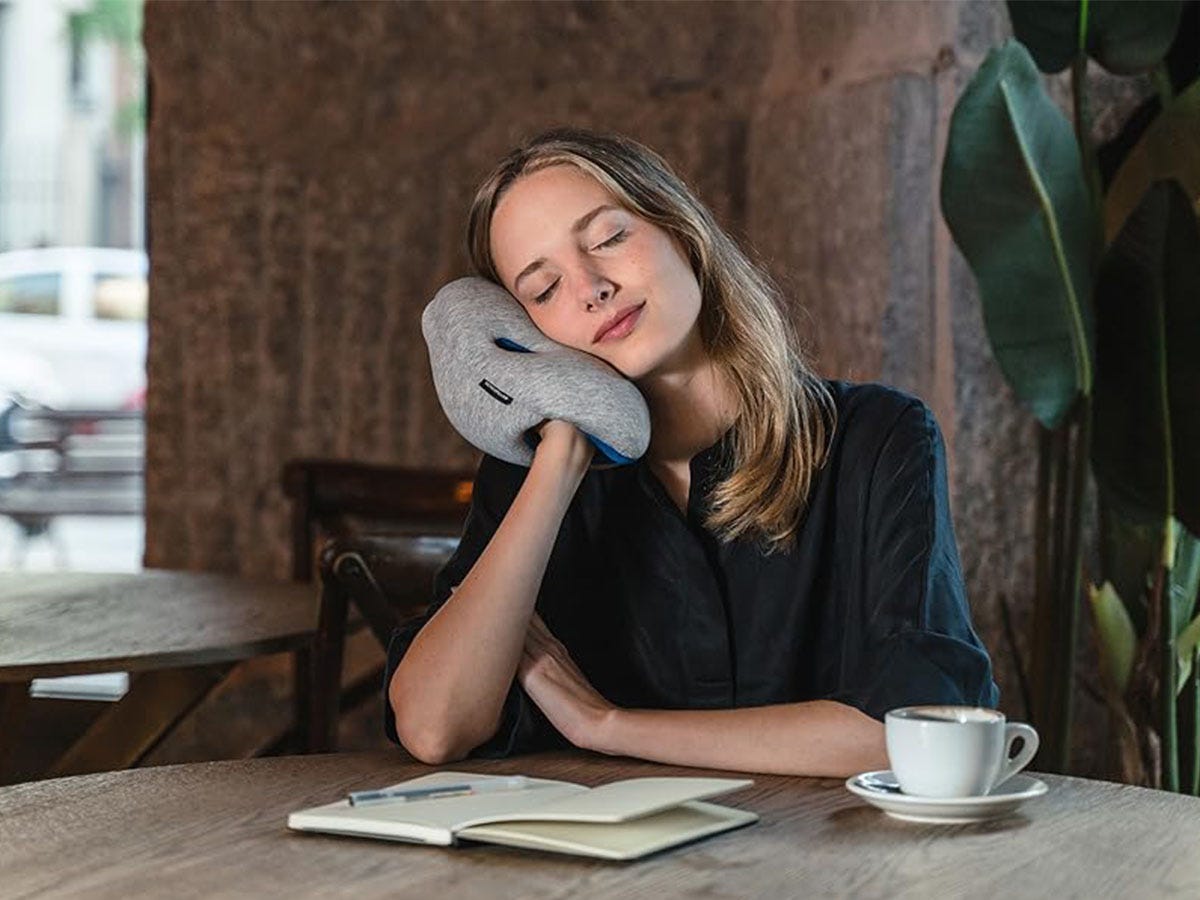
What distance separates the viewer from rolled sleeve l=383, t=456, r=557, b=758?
5.72 ft

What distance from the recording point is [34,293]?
13.2m

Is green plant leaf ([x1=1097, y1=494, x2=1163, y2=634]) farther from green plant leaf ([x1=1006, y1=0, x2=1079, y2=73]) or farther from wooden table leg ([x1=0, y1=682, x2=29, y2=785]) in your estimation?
wooden table leg ([x1=0, y1=682, x2=29, y2=785])

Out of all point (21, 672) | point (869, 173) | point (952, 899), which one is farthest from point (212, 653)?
point (869, 173)

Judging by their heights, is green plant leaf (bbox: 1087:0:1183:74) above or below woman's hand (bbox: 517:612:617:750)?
above

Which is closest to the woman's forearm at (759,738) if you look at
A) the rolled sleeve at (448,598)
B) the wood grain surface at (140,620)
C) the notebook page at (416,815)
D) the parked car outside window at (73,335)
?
the rolled sleeve at (448,598)

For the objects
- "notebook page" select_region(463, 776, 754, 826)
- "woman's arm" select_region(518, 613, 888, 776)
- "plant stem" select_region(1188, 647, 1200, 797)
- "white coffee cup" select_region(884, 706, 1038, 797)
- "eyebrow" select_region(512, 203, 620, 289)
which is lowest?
"plant stem" select_region(1188, 647, 1200, 797)

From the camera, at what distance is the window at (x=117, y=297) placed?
1321cm

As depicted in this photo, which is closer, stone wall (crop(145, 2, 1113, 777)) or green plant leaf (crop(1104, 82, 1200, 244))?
green plant leaf (crop(1104, 82, 1200, 244))

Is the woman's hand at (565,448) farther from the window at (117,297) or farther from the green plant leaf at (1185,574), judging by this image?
the window at (117,297)

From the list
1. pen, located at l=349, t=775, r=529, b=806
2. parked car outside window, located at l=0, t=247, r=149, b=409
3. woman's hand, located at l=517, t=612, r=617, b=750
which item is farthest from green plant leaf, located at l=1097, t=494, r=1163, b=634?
parked car outside window, located at l=0, t=247, r=149, b=409

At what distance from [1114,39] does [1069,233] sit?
0.30m

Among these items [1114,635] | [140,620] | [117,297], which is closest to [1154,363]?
[1114,635]

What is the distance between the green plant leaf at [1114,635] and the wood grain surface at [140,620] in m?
1.19

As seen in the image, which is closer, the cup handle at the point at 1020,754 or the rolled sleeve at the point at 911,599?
the cup handle at the point at 1020,754
